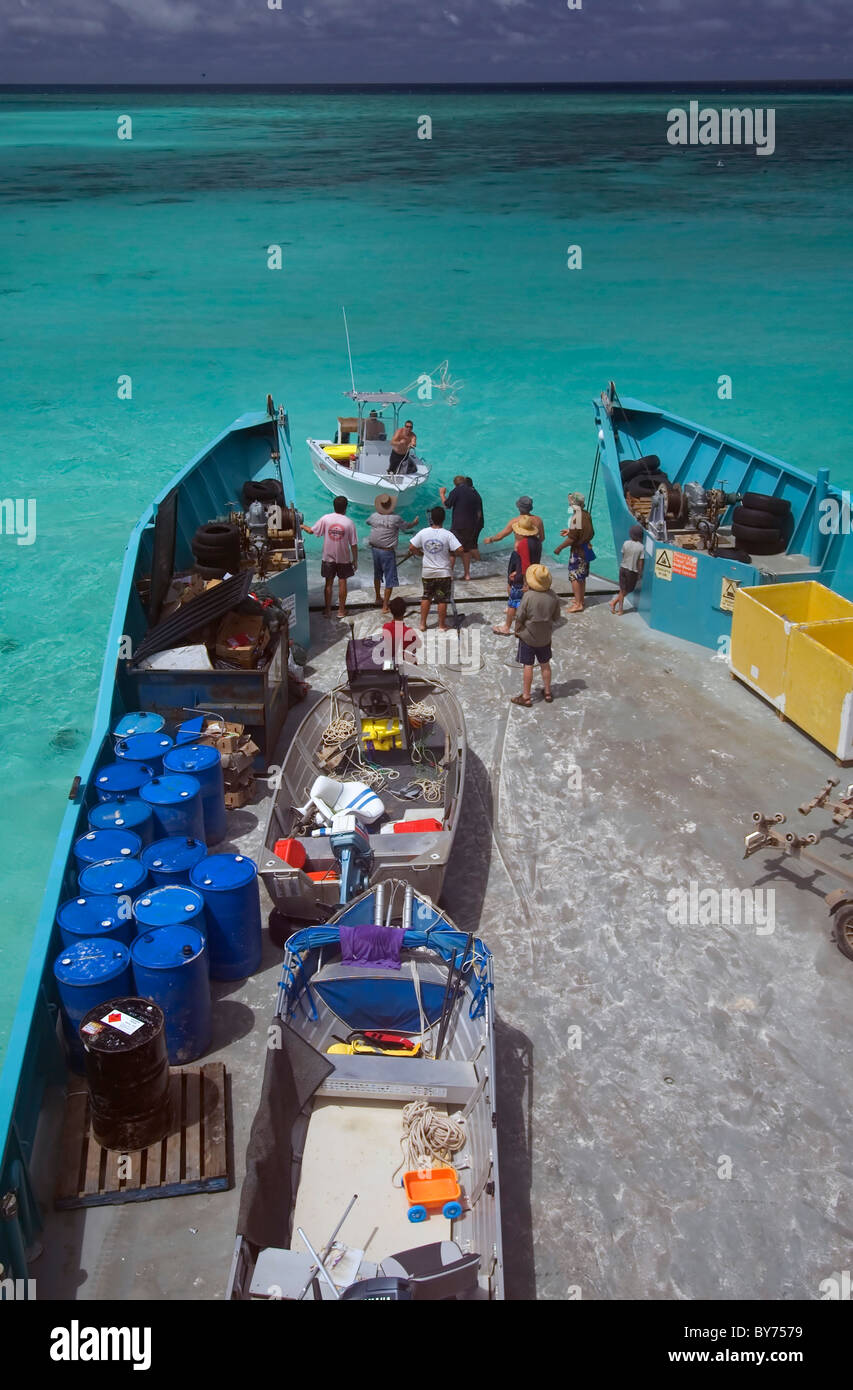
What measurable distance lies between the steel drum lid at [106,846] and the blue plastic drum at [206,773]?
3.66 feet

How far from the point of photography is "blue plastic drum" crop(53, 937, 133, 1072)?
25.6ft

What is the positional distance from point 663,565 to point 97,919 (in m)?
9.65

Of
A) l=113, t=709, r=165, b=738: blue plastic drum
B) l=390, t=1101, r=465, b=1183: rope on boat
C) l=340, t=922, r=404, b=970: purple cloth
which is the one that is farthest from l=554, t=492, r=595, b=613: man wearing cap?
l=390, t=1101, r=465, b=1183: rope on boat

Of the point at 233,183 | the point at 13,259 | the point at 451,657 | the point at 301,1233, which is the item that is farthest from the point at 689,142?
the point at 301,1233

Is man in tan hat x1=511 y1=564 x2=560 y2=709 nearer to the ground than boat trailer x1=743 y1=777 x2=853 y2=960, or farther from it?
farther from it

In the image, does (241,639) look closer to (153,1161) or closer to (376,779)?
(376,779)

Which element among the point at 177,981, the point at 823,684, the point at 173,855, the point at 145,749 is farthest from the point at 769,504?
the point at 177,981

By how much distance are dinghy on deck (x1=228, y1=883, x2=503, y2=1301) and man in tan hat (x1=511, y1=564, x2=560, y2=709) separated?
→ 4515 mm

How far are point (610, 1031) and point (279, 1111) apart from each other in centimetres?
304

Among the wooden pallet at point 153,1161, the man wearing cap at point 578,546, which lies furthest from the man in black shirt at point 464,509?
the wooden pallet at point 153,1161

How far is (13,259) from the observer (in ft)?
206

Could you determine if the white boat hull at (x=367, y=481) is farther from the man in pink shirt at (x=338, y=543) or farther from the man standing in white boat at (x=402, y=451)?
the man in pink shirt at (x=338, y=543)

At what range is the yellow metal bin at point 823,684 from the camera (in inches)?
471

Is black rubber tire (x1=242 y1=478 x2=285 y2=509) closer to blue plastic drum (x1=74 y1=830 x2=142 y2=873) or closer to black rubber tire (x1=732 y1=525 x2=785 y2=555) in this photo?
black rubber tire (x1=732 y1=525 x2=785 y2=555)
